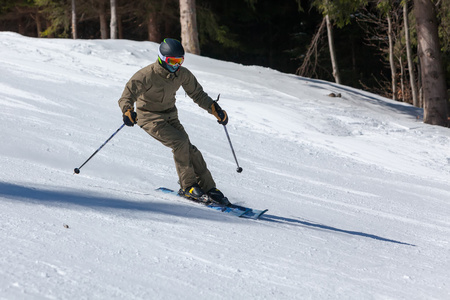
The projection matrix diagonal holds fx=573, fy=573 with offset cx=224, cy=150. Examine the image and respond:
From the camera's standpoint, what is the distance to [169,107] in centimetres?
595

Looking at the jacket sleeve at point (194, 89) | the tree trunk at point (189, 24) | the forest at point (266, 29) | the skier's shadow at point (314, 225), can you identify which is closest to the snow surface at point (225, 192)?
the skier's shadow at point (314, 225)

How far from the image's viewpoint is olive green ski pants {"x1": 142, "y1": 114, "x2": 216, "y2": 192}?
5.85 metres

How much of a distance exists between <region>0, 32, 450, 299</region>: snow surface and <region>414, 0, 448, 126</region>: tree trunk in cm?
85

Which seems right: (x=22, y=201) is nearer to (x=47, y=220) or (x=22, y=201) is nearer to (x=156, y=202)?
(x=47, y=220)

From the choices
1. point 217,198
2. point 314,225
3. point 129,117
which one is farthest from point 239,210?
point 129,117

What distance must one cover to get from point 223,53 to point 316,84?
42.4 feet

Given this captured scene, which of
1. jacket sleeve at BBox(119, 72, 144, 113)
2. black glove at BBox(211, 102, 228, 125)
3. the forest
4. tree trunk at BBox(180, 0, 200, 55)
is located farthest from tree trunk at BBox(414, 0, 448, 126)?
jacket sleeve at BBox(119, 72, 144, 113)

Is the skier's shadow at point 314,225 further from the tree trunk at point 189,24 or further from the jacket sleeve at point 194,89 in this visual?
the tree trunk at point 189,24

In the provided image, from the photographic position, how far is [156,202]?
555 centimetres

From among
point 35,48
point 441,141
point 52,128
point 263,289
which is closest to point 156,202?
point 263,289

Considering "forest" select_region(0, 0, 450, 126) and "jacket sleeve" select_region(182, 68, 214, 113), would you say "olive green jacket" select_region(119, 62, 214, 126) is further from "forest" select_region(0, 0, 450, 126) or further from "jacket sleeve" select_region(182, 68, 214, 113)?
"forest" select_region(0, 0, 450, 126)

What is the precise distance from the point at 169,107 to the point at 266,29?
2630 cm

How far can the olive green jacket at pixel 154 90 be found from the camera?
5656 mm

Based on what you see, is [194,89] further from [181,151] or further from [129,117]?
[129,117]
